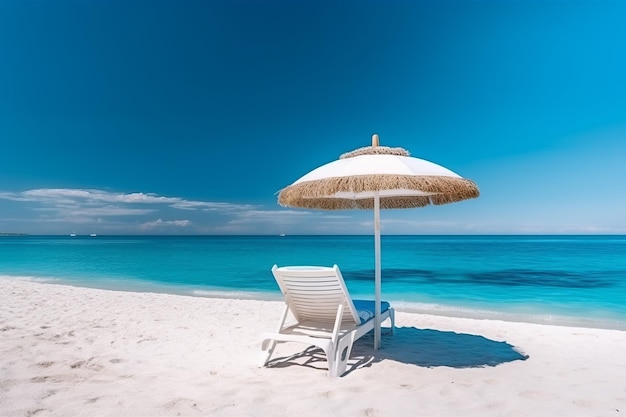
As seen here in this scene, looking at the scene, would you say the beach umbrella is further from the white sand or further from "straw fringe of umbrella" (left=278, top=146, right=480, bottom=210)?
the white sand

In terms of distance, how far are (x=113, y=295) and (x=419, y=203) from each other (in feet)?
24.0

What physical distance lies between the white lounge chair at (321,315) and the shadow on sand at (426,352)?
273 mm

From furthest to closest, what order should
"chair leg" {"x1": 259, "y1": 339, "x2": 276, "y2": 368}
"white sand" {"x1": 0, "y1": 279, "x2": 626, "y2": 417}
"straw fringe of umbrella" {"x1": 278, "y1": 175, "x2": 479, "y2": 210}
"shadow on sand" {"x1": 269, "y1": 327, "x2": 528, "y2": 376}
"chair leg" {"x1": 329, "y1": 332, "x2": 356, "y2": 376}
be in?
1. "shadow on sand" {"x1": 269, "y1": 327, "x2": 528, "y2": 376}
2. "chair leg" {"x1": 259, "y1": 339, "x2": 276, "y2": 368}
3. "straw fringe of umbrella" {"x1": 278, "y1": 175, "x2": 479, "y2": 210}
4. "chair leg" {"x1": 329, "y1": 332, "x2": 356, "y2": 376}
5. "white sand" {"x1": 0, "y1": 279, "x2": 626, "y2": 417}

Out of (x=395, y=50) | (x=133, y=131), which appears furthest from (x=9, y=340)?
(x=133, y=131)

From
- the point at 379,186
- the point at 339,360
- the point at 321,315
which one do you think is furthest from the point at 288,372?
the point at 379,186

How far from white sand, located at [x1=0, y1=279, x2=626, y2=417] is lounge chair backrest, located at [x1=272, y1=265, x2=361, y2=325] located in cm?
45

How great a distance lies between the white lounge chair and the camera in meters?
3.29

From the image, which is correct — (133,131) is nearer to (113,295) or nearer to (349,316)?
(113,295)

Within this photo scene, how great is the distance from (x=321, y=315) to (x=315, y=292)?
0.40 m

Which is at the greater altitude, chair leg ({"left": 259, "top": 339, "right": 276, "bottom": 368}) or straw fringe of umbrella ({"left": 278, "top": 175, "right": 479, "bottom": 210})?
straw fringe of umbrella ({"left": 278, "top": 175, "right": 479, "bottom": 210})

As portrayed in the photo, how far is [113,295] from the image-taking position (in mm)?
8609

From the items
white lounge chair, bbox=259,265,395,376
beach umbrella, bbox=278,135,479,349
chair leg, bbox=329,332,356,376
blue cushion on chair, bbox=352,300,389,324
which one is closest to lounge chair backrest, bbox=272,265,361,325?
white lounge chair, bbox=259,265,395,376

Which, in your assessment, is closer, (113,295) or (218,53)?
(113,295)

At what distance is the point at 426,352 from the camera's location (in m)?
4.16
